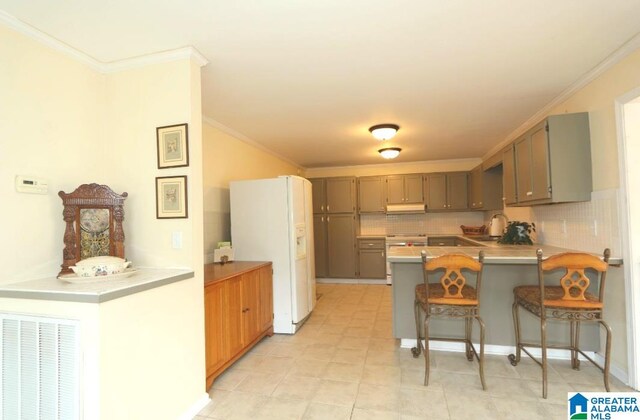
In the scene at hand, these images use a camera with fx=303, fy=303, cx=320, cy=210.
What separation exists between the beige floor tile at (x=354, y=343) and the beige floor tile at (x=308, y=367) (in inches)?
15.5

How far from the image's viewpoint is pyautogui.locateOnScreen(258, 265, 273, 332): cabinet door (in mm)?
3215

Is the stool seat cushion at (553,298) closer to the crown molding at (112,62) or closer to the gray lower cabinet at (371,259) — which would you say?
the crown molding at (112,62)

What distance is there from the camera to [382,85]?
274 centimetres

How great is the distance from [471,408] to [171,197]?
249cm

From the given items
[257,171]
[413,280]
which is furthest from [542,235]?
[257,171]

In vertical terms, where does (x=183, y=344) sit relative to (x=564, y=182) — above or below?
below

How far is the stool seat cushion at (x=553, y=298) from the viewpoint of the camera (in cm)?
211

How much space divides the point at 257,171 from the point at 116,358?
345 cm

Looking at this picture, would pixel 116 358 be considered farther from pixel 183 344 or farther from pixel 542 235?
pixel 542 235

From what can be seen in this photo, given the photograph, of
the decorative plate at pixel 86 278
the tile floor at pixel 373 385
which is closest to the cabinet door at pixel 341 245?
the tile floor at pixel 373 385

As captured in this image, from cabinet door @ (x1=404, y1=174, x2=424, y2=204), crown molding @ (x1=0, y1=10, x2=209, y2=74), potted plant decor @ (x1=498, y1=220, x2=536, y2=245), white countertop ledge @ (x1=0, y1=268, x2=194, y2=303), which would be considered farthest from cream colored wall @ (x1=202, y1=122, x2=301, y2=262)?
potted plant decor @ (x1=498, y1=220, x2=536, y2=245)

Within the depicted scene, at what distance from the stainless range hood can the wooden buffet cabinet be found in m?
3.34

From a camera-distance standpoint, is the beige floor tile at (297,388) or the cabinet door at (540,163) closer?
the beige floor tile at (297,388)

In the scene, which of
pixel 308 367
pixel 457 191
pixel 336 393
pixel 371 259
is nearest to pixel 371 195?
pixel 371 259
